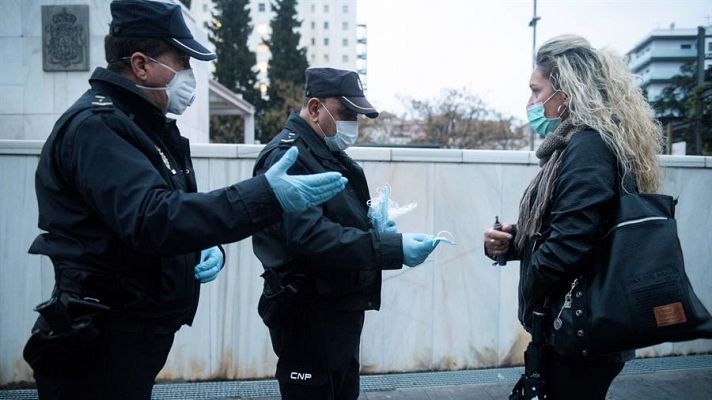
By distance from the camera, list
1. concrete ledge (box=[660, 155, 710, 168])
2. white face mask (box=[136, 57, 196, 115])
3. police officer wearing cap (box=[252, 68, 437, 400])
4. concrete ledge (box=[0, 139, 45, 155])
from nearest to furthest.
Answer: white face mask (box=[136, 57, 196, 115])
police officer wearing cap (box=[252, 68, 437, 400])
concrete ledge (box=[0, 139, 45, 155])
concrete ledge (box=[660, 155, 710, 168])

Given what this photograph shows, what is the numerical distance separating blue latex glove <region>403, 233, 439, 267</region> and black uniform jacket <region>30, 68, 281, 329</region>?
883mm

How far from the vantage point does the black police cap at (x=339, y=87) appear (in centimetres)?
267

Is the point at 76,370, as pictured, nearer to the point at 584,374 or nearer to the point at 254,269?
the point at 584,374

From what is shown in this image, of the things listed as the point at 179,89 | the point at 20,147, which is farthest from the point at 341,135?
the point at 20,147

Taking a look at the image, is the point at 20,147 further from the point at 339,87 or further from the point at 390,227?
the point at 390,227

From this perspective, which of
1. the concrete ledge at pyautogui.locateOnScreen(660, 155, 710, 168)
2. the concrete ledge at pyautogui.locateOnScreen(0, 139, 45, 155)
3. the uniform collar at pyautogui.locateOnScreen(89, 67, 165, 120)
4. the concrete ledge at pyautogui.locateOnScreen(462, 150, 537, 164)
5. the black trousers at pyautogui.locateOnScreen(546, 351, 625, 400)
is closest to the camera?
the uniform collar at pyautogui.locateOnScreen(89, 67, 165, 120)


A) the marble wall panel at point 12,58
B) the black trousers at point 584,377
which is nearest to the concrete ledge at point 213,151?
the black trousers at point 584,377

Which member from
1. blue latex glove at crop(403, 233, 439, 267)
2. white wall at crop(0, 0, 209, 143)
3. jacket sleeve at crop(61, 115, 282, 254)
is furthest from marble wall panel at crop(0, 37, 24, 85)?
blue latex glove at crop(403, 233, 439, 267)

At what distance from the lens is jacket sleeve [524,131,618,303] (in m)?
2.08

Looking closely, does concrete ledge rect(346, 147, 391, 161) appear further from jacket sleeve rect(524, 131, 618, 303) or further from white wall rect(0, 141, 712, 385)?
jacket sleeve rect(524, 131, 618, 303)

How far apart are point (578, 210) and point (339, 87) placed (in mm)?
1303

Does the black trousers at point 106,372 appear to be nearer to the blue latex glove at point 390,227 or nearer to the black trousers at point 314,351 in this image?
the black trousers at point 314,351

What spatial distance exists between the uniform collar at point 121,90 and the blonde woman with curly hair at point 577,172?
5.59 feet

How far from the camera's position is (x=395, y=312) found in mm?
4742
